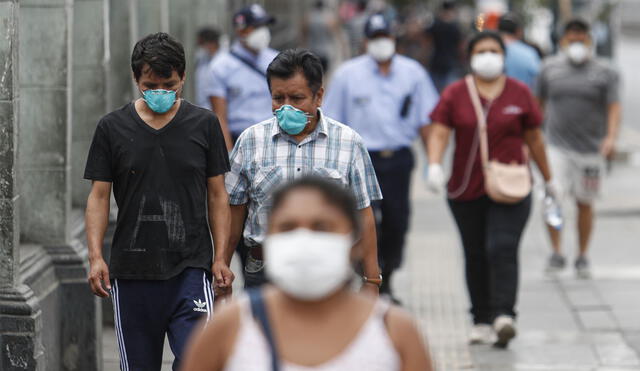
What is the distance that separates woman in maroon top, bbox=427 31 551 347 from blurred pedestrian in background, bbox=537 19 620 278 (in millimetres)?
2267

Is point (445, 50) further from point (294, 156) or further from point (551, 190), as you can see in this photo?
point (294, 156)

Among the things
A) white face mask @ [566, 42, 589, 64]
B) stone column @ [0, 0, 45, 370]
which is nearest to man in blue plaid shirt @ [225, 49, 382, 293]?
stone column @ [0, 0, 45, 370]

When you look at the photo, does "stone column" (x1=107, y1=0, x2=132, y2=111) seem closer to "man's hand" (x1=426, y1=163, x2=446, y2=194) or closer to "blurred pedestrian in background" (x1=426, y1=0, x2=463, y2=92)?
"man's hand" (x1=426, y1=163, x2=446, y2=194)

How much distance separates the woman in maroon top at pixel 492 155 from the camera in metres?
7.82

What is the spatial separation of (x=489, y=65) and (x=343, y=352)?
4980 millimetres

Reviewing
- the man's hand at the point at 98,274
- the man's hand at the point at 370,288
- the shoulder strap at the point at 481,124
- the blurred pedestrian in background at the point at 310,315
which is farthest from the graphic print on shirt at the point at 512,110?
the blurred pedestrian in background at the point at 310,315

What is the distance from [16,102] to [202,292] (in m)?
1.31

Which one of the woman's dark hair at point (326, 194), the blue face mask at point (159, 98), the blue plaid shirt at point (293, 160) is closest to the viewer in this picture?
the woman's dark hair at point (326, 194)

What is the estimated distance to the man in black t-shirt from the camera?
5176 mm

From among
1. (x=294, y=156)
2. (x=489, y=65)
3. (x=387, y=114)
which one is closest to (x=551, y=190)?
(x=489, y=65)

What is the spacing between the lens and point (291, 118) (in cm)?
526

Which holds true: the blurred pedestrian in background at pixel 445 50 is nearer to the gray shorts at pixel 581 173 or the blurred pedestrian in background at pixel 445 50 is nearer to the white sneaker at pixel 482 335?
the gray shorts at pixel 581 173

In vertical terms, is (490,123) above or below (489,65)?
below

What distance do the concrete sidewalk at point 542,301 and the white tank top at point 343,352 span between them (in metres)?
3.97
